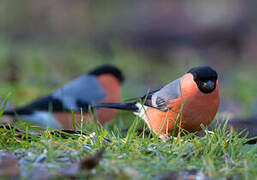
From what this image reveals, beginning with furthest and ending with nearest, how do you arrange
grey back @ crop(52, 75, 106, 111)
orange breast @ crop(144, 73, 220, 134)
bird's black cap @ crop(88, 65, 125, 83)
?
bird's black cap @ crop(88, 65, 125, 83) → grey back @ crop(52, 75, 106, 111) → orange breast @ crop(144, 73, 220, 134)

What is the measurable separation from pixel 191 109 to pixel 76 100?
2.86 metres

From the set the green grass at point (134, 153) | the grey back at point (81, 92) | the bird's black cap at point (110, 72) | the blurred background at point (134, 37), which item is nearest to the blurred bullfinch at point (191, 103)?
the green grass at point (134, 153)

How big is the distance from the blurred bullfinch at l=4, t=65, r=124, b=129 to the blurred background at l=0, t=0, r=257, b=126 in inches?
79.9

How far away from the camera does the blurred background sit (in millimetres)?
9703

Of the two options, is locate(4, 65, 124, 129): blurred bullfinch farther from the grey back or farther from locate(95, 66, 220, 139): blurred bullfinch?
locate(95, 66, 220, 139): blurred bullfinch

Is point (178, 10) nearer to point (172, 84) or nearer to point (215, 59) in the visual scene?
point (215, 59)

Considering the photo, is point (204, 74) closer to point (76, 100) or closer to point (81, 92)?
point (76, 100)

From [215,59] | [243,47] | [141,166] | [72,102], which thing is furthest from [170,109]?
[243,47]

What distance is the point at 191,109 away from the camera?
3.53 m

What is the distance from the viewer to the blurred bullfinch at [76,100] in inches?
229

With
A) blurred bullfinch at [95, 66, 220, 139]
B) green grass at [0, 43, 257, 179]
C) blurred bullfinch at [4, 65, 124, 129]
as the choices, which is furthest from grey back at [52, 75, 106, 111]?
blurred bullfinch at [95, 66, 220, 139]

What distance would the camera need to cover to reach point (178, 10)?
16.7 metres

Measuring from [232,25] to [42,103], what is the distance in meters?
10.8

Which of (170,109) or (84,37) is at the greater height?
(84,37)
